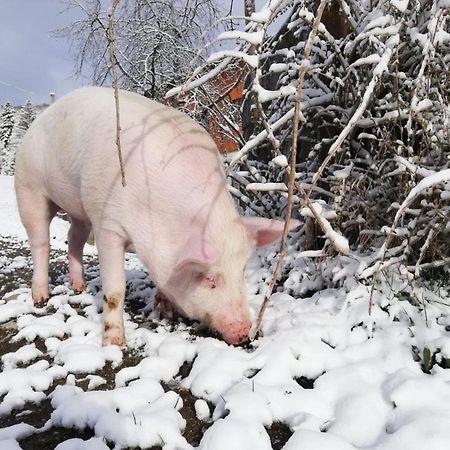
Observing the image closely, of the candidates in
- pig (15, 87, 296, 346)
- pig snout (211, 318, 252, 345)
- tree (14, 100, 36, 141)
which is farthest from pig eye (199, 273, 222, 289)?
tree (14, 100, 36, 141)

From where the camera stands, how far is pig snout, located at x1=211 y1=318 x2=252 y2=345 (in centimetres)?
267

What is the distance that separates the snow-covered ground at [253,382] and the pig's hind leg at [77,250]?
1.02 m

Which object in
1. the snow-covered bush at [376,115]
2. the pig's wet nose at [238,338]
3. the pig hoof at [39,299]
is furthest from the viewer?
the pig hoof at [39,299]

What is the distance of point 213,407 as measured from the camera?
208 centimetres

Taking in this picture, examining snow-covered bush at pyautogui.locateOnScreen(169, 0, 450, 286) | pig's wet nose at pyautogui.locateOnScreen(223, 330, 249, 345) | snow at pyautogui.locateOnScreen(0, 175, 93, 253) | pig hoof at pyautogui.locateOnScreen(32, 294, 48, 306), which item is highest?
snow-covered bush at pyautogui.locateOnScreen(169, 0, 450, 286)

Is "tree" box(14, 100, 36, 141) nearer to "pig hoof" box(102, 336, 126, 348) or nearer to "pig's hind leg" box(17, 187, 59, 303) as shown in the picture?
"pig's hind leg" box(17, 187, 59, 303)

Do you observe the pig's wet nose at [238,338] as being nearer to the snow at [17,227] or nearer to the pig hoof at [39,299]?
the pig hoof at [39,299]

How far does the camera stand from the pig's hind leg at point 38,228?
12.8 feet

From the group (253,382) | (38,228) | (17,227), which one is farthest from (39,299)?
(17,227)

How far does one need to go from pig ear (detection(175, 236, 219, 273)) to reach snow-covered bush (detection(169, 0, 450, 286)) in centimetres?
40

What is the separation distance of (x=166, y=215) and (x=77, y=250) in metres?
1.81

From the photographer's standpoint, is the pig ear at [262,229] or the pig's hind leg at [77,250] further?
the pig's hind leg at [77,250]

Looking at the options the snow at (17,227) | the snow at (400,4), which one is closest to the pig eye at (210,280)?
the snow at (400,4)

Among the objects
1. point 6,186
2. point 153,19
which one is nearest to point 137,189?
point 153,19
